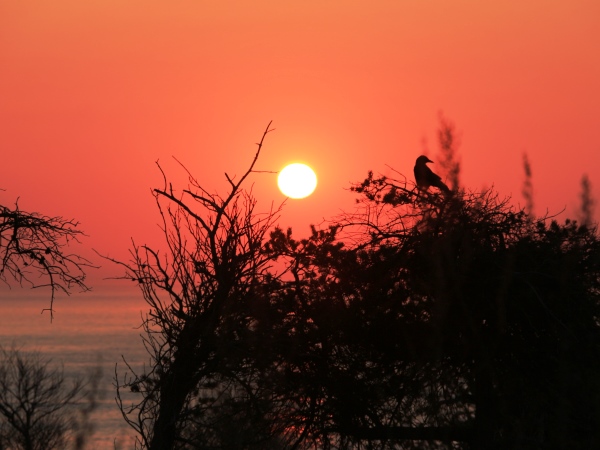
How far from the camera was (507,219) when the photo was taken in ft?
34.4

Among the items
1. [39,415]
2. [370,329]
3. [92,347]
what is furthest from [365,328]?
[92,347]

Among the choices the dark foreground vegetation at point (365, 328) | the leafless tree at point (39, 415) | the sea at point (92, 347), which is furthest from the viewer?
the sea at point (92, 347)

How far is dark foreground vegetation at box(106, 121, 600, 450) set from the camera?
916cm

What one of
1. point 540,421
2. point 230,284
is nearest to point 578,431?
point 540,421

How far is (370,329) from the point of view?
10.8 meters

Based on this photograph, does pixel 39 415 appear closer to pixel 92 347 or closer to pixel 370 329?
pixel 370 329

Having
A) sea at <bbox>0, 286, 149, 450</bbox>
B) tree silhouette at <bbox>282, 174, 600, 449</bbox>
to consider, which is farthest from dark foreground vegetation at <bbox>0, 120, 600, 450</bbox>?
sea at <bbox>0, 286, 149, 450</bbox>

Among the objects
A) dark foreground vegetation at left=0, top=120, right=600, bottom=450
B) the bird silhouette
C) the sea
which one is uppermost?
the sea

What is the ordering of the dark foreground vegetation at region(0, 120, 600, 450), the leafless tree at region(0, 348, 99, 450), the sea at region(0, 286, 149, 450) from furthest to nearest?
the sea at region(0, 286, 149, 450), the dark foreground vegetation at region(0, 120, 600, 450), the leafless tree at region(0, 348, 99, 450)

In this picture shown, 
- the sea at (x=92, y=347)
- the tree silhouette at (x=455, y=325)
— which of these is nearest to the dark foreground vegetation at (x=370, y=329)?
the tree silhouette at (x=455, y=325)

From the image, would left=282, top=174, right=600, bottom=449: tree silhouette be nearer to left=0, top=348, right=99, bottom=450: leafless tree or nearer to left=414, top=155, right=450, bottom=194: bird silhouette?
left=414, top=155, right=450, bottom=194: bird silhouette

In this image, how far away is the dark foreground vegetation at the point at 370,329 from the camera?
9156 mm

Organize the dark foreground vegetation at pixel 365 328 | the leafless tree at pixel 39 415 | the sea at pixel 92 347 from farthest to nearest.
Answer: the sea at pixel 92 347 < the dark foreground vegetation at pixel 365 328 < the leafless tree at pixel 39 415

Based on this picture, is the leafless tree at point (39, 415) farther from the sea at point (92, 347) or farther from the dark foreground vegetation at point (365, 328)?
the sea at point (92, 347)
